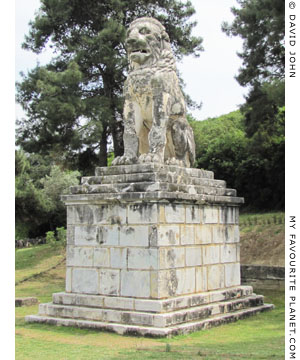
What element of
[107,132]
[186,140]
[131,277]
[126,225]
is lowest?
[131,277]

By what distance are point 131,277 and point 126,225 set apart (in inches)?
28.8

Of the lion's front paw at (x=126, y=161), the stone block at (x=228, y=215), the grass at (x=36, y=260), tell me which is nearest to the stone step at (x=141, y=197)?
the stone block at (x=228, y=215)

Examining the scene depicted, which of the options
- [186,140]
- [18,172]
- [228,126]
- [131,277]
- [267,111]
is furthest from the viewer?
[228,126]

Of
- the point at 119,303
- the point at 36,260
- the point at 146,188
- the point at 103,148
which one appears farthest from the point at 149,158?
the point at 103,148

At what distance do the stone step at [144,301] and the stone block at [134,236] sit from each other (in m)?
0.77

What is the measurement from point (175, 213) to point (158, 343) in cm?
191

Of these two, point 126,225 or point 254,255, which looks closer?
point 126,225

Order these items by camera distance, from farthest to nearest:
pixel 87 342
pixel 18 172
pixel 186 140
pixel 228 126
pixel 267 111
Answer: pixel 228 126, pixel 18 172, pixel 267 111, pixel 186 140, pixel 87 342

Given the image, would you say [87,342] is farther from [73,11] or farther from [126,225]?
[73,11]

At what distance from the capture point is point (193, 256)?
8.27 metres

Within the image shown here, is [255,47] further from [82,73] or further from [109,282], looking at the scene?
[109,282]

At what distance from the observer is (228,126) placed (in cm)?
3384

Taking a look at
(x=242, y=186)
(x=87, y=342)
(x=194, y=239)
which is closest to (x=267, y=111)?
(x=242, y=186)

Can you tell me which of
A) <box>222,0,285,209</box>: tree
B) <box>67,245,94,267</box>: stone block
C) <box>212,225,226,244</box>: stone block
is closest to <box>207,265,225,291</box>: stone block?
<box>212,225,226,244</box>: stone block
